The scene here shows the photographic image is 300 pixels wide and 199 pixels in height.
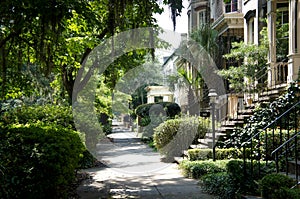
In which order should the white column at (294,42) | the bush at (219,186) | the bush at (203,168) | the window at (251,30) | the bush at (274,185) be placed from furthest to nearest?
the window at (251,30), the white column at (294,42), the bush at (203,168), the bush at (219,186), the bush at (274,185)

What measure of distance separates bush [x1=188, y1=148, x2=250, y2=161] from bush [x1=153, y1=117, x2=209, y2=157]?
7.73 feet

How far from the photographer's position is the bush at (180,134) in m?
14.8

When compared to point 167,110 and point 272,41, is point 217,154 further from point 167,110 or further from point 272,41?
point 167,110

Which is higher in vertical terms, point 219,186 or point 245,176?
point 245,176

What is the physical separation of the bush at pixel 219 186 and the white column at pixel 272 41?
6969mm

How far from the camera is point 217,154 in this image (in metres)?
11.8

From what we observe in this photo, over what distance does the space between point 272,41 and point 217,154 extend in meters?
5.31

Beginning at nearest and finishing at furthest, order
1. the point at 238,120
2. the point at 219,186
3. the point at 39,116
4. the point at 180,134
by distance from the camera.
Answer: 1. the point at 219,186
2. the point at 39,116
3. the point at 238,120
4. the point at 180,134

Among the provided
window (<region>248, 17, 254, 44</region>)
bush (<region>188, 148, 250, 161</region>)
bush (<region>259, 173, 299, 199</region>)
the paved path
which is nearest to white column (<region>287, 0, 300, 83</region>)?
bush (<region>188, 148, 250, 161</region>)

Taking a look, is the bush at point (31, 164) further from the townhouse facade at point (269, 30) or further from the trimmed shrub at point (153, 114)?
the trimmed shrub at point (153, 114)

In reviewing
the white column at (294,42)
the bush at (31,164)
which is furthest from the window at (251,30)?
the bush at (31,164)

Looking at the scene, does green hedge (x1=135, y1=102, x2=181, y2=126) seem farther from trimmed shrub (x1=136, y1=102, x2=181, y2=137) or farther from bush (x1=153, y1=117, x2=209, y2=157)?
bush (x1=153, y1=117, x2=209, y2=157)

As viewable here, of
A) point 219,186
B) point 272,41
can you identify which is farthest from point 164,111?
point 219,186

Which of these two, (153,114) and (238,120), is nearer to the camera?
(238,120)
